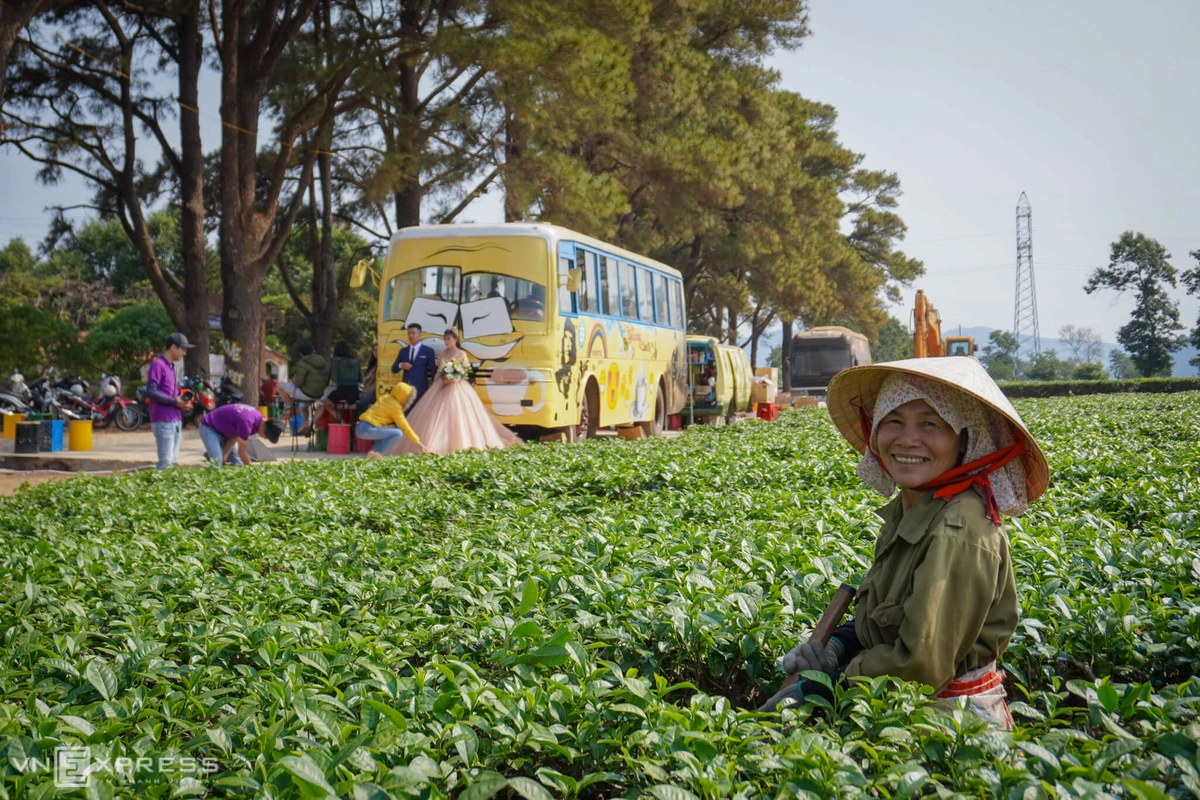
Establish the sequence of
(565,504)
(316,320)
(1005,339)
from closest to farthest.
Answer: (565,504), (316,320), (1005,339)

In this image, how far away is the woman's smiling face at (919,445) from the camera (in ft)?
9.11

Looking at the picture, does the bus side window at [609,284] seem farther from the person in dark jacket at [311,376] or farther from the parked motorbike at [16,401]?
the parked motorbike at [16,401]

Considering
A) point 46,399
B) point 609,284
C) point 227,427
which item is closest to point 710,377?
point 609,284

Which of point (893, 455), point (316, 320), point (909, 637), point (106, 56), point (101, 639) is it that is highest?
point (106, 56)

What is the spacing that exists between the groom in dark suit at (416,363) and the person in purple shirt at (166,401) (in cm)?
322

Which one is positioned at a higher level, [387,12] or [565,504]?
[387,12]

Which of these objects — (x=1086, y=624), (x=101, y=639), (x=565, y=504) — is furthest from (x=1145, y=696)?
(x=565, y=504)

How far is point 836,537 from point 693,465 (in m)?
3.52

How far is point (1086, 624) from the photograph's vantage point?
322 cm

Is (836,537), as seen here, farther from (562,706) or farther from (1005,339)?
(1005,339)

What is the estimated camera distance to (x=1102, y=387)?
45531mm

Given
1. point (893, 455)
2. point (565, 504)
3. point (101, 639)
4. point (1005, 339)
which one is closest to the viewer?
point (893, 455)
